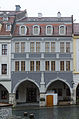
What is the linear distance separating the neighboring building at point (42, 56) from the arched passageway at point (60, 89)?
7.02 feet

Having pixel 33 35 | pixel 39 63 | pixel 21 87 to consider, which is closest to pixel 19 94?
pixel 21 87

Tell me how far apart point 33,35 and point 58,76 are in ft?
22.6

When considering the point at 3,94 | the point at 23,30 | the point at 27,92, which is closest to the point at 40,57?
the point at 23,30

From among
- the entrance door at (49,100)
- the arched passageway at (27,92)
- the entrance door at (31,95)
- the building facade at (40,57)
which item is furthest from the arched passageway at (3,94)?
the entrance door at (49,100)

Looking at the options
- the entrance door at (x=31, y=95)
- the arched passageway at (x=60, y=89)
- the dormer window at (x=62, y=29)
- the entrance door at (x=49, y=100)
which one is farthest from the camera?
the entrance door at (x=31, y=95)

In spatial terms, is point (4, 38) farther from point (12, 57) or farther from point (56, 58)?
point (56, 58)

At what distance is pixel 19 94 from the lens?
4659 cm

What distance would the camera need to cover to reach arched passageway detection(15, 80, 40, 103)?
152ft

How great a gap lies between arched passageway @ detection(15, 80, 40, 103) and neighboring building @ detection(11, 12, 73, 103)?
238cm

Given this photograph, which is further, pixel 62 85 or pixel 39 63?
pixel 62 85

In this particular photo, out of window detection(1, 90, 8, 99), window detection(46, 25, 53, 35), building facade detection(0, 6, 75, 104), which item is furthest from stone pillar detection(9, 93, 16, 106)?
window detection(46, 25, 53, 35)

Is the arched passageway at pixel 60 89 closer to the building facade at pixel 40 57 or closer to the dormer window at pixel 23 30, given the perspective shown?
the building facade at pixel 40 57

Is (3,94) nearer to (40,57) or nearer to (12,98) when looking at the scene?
(12,98)

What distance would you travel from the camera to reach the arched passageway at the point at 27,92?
46.5m
